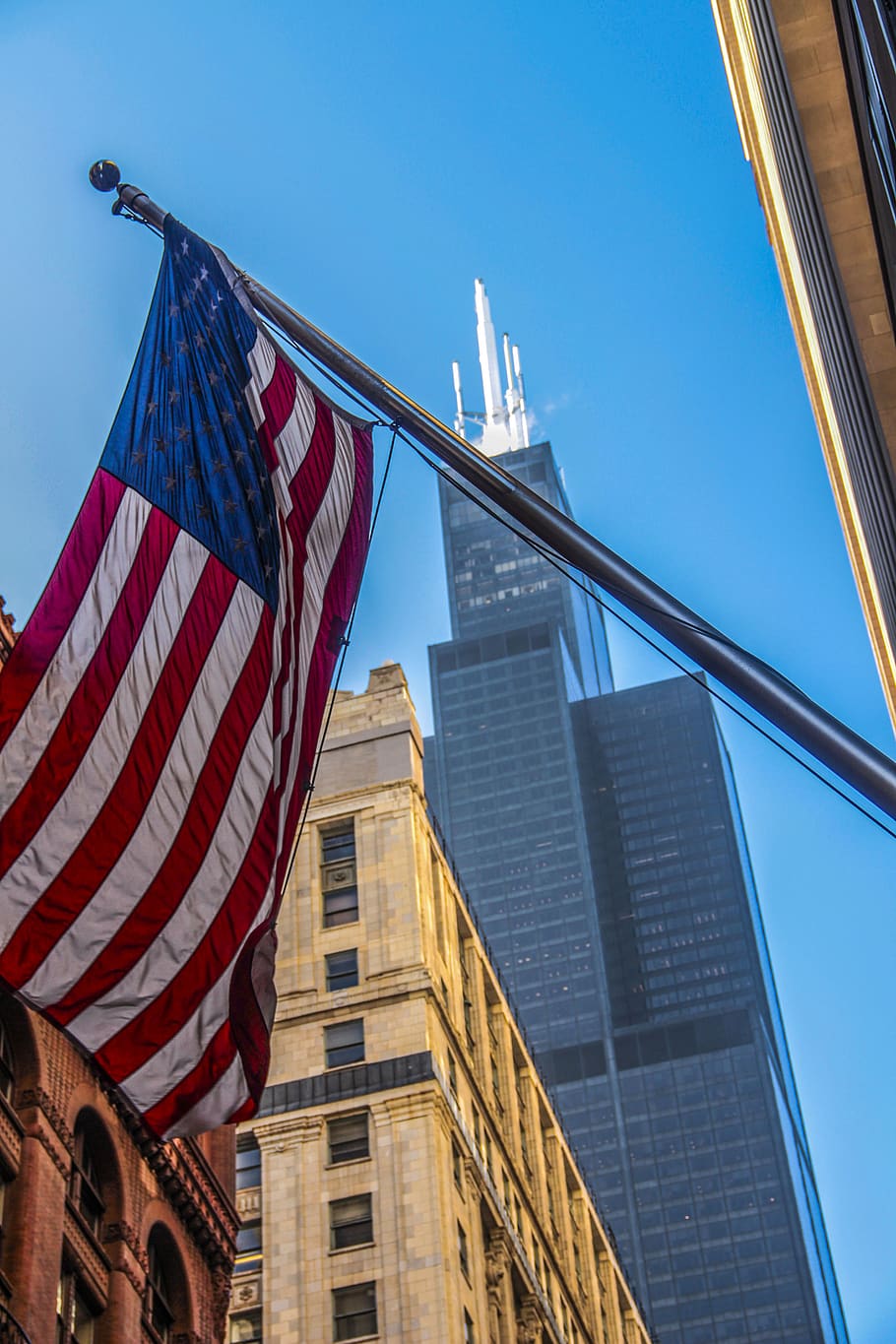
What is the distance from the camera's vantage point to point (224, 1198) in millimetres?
42406

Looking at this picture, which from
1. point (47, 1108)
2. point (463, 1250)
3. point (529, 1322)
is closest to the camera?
point (47, 1108)

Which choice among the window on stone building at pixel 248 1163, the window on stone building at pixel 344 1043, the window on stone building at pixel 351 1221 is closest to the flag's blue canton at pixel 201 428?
the window on stone building at pixel 351 1221

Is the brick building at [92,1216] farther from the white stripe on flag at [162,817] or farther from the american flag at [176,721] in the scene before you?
the white stripe on flag at [162,817]

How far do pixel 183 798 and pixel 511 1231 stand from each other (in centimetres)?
5969

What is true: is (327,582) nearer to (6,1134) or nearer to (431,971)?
(6,1134)

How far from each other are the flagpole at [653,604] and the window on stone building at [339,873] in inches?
2289

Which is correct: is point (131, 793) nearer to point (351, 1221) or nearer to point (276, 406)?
point (276, 406)

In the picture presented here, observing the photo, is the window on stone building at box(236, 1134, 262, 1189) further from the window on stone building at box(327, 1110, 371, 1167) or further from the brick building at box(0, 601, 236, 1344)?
the brick building at box(0, 601, 236, 1344)

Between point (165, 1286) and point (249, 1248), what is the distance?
90.5 ft

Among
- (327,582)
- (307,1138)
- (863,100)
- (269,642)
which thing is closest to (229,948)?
(269,642)

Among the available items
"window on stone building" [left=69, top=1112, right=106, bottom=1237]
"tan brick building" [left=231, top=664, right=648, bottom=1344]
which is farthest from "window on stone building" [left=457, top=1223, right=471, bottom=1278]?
"window on stone building" [left=69, top=1112, right=106, bottom=1237]

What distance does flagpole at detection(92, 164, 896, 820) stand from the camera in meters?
12.2

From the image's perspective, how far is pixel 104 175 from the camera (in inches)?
808

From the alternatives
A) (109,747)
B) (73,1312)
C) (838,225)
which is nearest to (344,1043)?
(73,1312)
